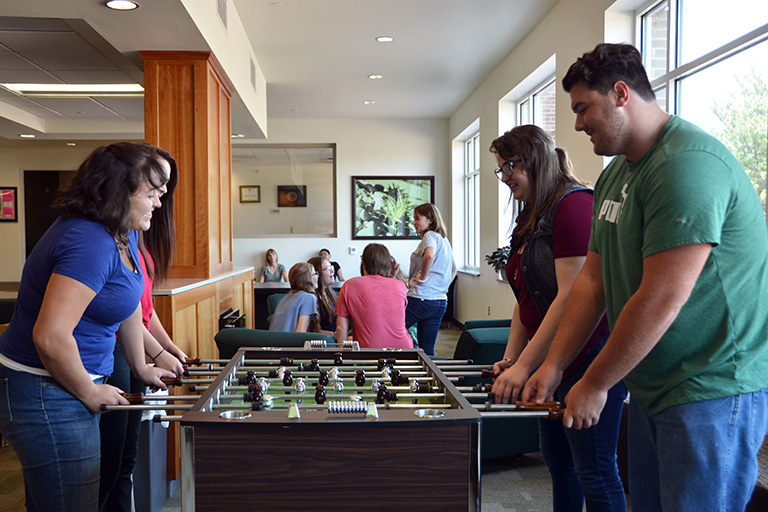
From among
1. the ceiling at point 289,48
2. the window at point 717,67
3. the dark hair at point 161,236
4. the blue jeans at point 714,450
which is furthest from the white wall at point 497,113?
the blue jeans at point 714,450

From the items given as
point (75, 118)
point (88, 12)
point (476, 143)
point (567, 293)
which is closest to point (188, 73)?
point (88, 12)

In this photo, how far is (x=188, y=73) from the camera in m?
4.53

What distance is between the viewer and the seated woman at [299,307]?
4.23 meters

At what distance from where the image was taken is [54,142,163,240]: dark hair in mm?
1741

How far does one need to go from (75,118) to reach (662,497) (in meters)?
8.96

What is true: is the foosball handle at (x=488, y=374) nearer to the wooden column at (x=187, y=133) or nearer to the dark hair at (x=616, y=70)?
the dark hair at (x=616, y=70)

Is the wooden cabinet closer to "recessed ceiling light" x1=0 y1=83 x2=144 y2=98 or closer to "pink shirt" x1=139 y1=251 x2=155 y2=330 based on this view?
"pink shirt" x1=139 y1=251 x2=155 y2=330

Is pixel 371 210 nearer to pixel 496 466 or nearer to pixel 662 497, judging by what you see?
pixel 496 466

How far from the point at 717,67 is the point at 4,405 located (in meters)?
3.79

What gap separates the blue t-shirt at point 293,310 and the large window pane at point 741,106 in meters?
2.62

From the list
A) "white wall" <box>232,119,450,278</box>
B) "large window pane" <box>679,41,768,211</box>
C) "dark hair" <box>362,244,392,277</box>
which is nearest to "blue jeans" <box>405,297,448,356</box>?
"dark hair" <box>362,244,392,277</box>

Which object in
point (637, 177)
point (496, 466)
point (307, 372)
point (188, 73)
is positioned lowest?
point (496, 466)

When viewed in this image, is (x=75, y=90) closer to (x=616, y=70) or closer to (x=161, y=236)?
(x=161, y=236)

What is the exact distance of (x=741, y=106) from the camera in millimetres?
3416
